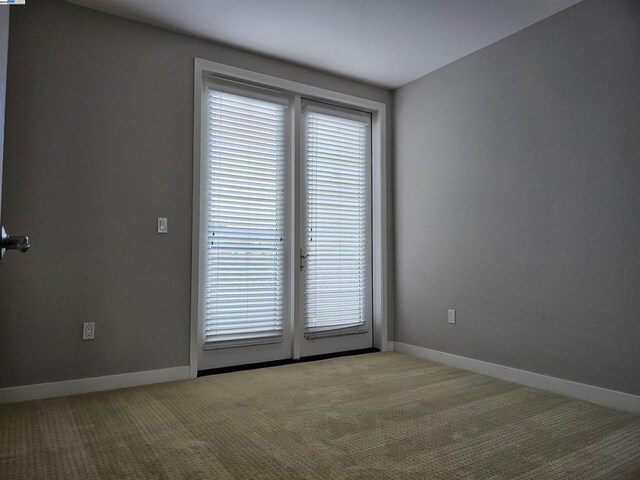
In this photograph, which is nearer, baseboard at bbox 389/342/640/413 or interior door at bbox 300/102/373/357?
baseboard at bbox 389/342/640/413

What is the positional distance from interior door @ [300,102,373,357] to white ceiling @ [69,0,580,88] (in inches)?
26.4

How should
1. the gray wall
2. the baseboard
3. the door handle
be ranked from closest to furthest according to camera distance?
the door handle, the baseboard, the gray wall

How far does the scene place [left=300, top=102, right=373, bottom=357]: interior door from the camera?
13.6 feet

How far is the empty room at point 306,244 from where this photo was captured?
232cm

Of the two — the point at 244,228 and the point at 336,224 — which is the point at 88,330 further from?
the point at 336,224

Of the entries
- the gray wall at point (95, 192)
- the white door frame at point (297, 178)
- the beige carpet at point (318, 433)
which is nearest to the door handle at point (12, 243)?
the beige carpet at point (318, 433)

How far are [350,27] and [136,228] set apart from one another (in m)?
2.15

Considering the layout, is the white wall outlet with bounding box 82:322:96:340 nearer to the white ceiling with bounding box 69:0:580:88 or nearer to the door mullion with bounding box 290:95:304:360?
the door mullion with bounding box 290:95:304:360

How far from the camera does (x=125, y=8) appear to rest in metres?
3.12

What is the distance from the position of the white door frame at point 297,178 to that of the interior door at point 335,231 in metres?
0.07

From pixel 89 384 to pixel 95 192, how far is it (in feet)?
4.23

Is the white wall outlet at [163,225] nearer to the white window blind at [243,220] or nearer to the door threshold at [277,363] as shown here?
the white window blind at [243,220]

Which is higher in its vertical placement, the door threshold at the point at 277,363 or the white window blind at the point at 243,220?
the white window blind at the point at 243,220

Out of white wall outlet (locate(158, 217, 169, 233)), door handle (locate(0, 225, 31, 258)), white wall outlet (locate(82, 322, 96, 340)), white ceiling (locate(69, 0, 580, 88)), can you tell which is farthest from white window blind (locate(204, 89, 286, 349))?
door handle (locate(0, 225, 31, 258))
